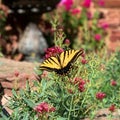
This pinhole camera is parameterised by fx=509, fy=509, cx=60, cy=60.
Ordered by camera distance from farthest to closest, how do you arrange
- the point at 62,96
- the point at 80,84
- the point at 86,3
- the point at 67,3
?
the point at 86,3, the point at 67,3, the point at 62,96, the point at 80,84

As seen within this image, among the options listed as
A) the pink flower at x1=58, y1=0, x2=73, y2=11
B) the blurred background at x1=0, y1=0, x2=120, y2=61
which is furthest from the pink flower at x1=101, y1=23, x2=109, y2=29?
Answer: the pink flower at x1=58, y1=0, x2=73, y2=11

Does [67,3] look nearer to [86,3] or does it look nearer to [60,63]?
[86,3]

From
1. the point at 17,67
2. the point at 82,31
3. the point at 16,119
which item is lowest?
the point at 16,119

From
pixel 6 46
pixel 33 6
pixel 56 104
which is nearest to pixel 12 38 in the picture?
pixel 6 46

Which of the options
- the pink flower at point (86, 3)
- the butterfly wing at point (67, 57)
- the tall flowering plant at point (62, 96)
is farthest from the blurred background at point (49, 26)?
the butterfly wing at point (67, 57)

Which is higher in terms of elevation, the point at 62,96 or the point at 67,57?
the point at 67,57

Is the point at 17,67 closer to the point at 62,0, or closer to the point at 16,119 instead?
the point at 16,119

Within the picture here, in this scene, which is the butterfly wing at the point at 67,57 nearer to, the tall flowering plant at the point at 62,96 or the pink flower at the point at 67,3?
the tall flowering plant at the point at 62,96

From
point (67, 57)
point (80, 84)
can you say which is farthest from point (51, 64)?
point (80, 84)
